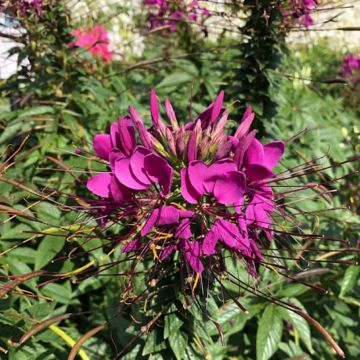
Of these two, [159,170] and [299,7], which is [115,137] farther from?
[299,7]

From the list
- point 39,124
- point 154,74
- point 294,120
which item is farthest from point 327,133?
point 39,124

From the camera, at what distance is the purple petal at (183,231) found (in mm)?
985

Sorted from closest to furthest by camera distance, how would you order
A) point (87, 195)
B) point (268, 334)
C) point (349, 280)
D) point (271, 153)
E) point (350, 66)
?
point (271, 153)
point (268, 334)
point (349, 280)
point (87, 195)
point (350, 66)

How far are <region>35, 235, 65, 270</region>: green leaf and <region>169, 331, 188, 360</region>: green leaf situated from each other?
586 millimetres

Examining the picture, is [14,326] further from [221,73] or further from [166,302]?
[221,73]

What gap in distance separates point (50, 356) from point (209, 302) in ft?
1.84

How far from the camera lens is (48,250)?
1577 millimetres

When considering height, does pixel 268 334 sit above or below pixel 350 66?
above

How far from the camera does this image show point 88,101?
208 centimetres

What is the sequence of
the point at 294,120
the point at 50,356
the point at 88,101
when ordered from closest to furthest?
the point at 50,356 < the point at 88,101 < the point at 294,120

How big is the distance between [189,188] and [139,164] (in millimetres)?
124

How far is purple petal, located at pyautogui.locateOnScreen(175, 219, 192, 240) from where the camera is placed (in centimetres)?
98

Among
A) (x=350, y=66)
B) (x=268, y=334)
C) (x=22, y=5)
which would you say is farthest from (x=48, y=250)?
(x=350, y=66)

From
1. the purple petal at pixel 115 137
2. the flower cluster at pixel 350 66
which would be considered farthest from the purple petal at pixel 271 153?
the flower cluster at pixel 350 66
